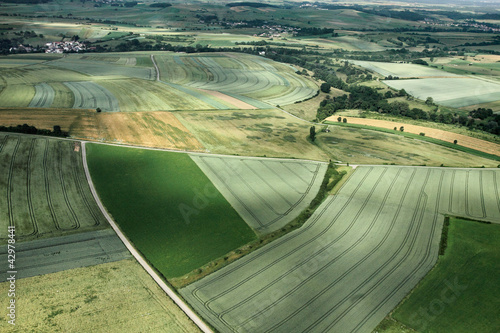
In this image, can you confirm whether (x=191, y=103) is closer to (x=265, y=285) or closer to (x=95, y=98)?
(x=95, y=98)

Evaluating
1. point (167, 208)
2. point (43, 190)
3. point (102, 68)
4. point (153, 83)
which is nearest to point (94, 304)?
point (167, 208)

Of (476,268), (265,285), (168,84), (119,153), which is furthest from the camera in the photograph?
(168,84)

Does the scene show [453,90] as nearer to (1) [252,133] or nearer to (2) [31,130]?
(1) [252,133]

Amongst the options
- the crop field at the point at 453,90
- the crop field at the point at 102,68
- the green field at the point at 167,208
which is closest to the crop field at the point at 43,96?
the crop field at the point at 102,68

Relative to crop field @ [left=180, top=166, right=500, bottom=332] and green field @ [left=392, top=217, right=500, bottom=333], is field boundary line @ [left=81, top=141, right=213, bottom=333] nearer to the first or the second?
crop field @ [left=180, top=166, right=500, bottom=332]

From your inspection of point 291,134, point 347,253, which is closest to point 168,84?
point 291,134

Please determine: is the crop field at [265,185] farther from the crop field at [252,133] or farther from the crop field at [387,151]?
the crop field at [387,151]
